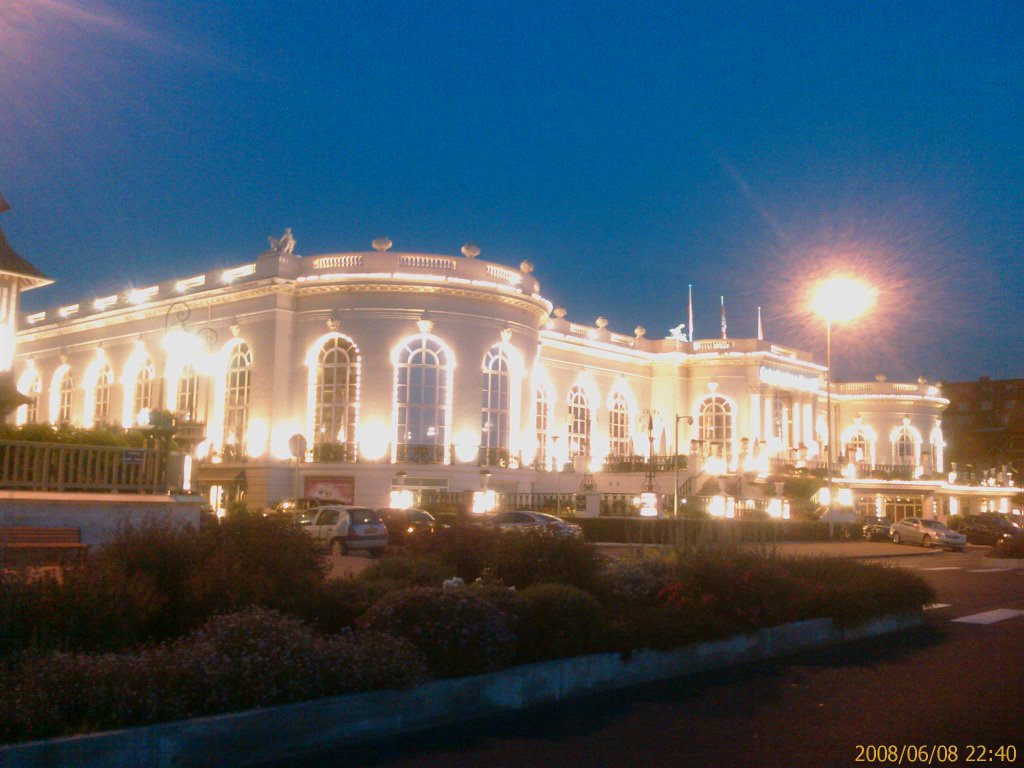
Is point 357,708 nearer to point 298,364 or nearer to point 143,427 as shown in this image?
point 143,427

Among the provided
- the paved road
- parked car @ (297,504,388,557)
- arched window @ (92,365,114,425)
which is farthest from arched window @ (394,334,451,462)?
the paved road

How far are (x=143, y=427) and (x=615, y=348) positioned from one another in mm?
41801

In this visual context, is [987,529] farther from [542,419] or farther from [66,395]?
[66,395]

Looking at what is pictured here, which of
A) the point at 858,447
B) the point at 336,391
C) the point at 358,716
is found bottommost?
the point at 358,716

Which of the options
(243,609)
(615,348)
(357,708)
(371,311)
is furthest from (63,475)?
(615,348)

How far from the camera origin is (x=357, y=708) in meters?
8.24

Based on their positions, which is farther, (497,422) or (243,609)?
(497,422)

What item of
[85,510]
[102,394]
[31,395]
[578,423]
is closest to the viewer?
[85,510]

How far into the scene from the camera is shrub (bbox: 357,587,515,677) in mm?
9367

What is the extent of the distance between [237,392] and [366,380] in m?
6.26

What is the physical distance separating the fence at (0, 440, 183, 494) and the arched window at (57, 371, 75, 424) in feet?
131

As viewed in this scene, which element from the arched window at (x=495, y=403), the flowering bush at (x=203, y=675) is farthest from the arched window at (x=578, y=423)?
the flowering bush at (x=203, y=675)

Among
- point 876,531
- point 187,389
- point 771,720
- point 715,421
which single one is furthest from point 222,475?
point 771,720

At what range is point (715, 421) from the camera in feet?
198
